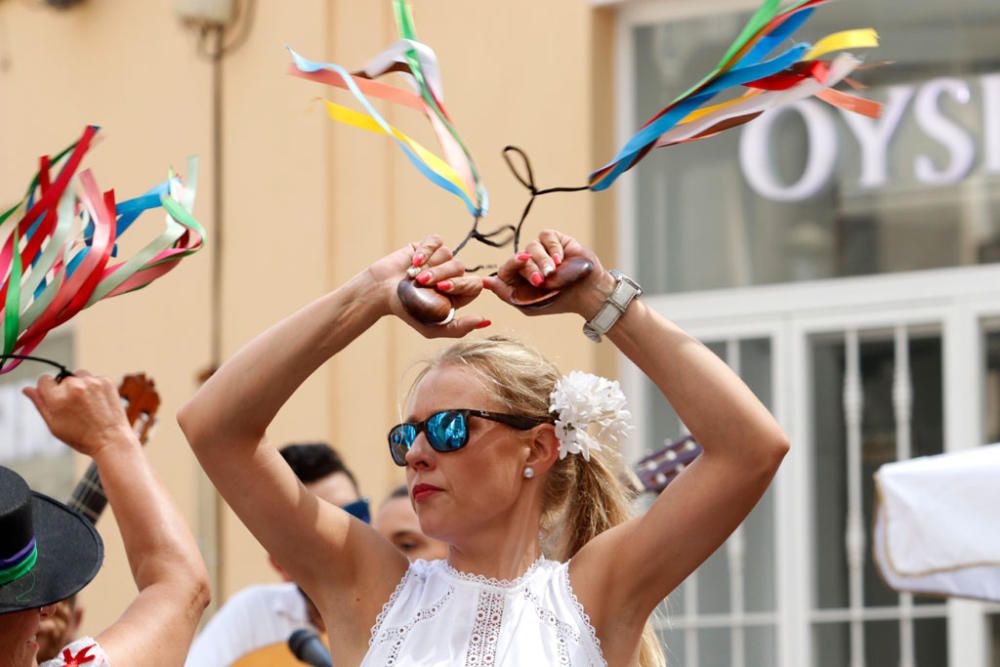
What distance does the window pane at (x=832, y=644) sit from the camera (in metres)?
7.30

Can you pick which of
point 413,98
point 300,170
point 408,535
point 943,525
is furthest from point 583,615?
point 300,170

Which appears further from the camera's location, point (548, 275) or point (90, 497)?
point (90, 497)

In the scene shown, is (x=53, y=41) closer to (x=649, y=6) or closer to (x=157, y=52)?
(x=157, y=52)

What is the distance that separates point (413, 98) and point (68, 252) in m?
0.71

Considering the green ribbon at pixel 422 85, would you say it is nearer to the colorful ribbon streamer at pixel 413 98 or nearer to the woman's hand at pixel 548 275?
the colorful ribbon streamer at pixel 413 98

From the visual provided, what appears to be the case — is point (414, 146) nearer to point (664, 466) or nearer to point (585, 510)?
point (585, 510)

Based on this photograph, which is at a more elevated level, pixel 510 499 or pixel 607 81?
pixel 607 81

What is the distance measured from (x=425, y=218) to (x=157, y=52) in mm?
1961

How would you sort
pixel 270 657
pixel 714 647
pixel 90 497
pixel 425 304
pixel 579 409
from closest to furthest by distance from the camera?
pixel 425 304 → pixel 579 409 → pixel 90 497 → pixel 270 657 → pixel 714 647

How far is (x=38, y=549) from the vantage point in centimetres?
328

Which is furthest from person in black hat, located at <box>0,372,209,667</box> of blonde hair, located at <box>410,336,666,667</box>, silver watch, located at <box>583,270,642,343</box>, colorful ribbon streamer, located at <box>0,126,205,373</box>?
silver watch, located at <box>583,270,642,343</box>

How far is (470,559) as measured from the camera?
3752 mm

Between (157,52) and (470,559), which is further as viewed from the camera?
(157,52)

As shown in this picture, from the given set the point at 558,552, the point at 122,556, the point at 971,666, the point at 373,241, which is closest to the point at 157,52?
the point at 373,241
